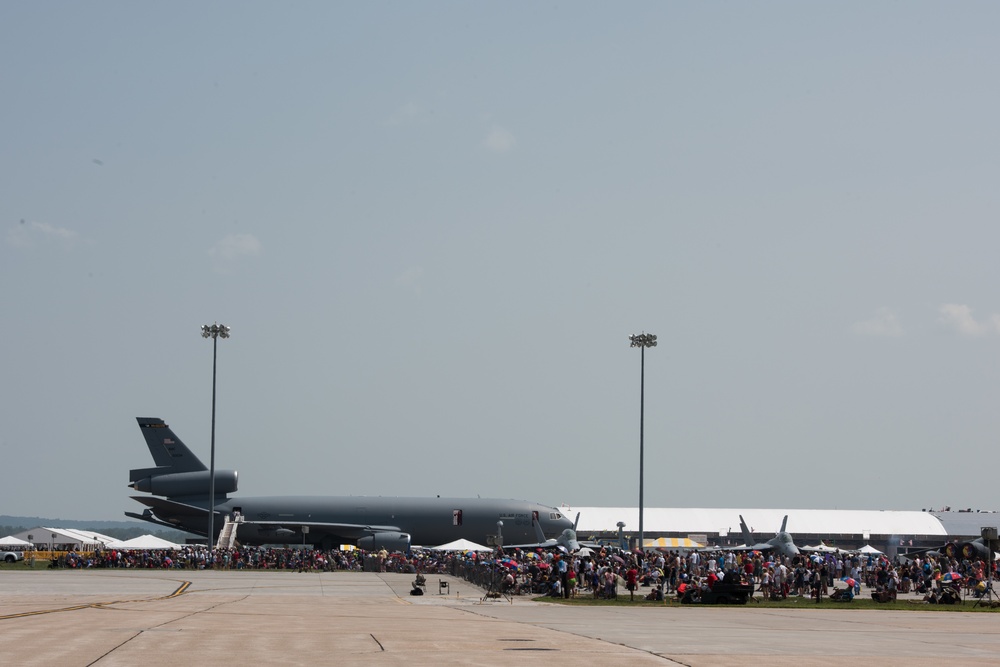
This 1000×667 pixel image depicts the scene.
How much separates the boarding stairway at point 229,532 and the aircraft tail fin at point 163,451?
510 cm

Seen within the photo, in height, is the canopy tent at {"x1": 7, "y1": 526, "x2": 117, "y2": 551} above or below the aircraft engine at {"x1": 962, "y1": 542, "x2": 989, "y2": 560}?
below

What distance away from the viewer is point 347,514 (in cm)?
8350

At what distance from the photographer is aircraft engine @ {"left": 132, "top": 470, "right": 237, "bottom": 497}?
83.9 m

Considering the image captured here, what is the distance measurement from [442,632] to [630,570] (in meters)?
20.5

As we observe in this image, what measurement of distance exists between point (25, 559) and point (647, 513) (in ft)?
233

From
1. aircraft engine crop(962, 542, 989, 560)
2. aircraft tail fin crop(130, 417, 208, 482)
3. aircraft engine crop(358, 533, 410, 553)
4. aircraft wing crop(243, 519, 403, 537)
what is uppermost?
aircraft tail fin crop(130, 417, 208, 482)

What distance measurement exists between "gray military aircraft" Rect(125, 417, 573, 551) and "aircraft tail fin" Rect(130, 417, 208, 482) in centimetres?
7

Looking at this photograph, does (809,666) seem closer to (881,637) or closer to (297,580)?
(881,637)

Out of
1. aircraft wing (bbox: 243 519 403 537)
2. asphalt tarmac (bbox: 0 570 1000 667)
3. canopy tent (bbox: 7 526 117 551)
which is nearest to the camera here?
asphalt tarmac (bbox: 0 570 1000 667)

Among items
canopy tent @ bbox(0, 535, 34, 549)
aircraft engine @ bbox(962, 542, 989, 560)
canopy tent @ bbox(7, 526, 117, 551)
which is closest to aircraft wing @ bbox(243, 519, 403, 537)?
canopy tent @ bbox(0, 535, 34, 549)

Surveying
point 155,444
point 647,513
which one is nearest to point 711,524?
point 647,513

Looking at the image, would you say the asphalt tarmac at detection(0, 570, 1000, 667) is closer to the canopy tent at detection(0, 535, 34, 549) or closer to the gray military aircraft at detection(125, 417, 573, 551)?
the gray military aircraft at detection(125, 417, 573, 551)

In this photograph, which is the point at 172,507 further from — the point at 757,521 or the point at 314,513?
the point at 757,521

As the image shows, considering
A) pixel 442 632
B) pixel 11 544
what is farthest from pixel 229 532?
pixel 442 632
